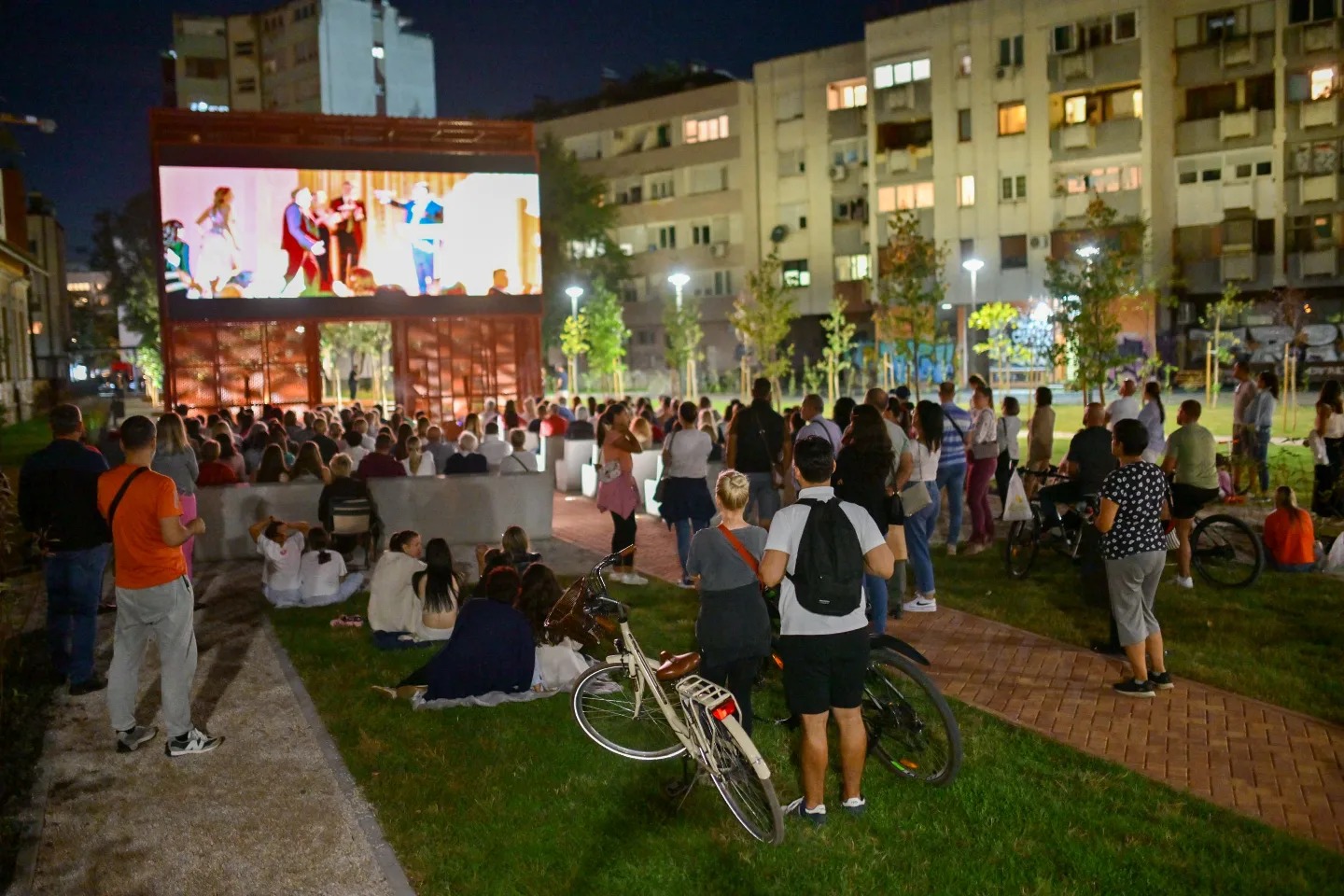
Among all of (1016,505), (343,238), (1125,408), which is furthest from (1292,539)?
(343,238)

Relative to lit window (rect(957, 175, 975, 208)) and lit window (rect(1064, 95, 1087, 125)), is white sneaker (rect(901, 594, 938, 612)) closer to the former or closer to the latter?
lit window (rect(1064, 95, 1087, 125))

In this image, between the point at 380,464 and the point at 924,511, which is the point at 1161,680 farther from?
the point at 380,464

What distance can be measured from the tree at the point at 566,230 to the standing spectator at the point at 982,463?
37806 mm

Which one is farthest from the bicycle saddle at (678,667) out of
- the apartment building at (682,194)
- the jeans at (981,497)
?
the apartment building at (682,194)

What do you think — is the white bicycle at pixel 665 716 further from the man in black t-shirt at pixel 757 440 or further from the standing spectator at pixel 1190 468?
the standing spectator at pixel 1190 468

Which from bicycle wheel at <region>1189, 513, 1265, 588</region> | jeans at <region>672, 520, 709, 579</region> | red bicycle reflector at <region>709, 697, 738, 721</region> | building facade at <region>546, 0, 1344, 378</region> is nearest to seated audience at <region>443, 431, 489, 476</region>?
jeans at <region>672, 520, 709, 579</region>

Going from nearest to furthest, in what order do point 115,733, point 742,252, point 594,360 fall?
point 115,733 → point 594,360 → point 742,252

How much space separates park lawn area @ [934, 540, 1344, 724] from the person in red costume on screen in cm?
2211

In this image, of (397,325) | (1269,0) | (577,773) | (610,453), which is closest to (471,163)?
(397,325)

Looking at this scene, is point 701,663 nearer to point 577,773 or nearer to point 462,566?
point 577,773

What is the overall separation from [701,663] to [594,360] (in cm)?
4277

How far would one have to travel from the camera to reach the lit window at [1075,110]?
47.2 m

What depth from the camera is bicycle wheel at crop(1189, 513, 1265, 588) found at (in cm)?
1073

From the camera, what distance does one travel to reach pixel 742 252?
59125mm
